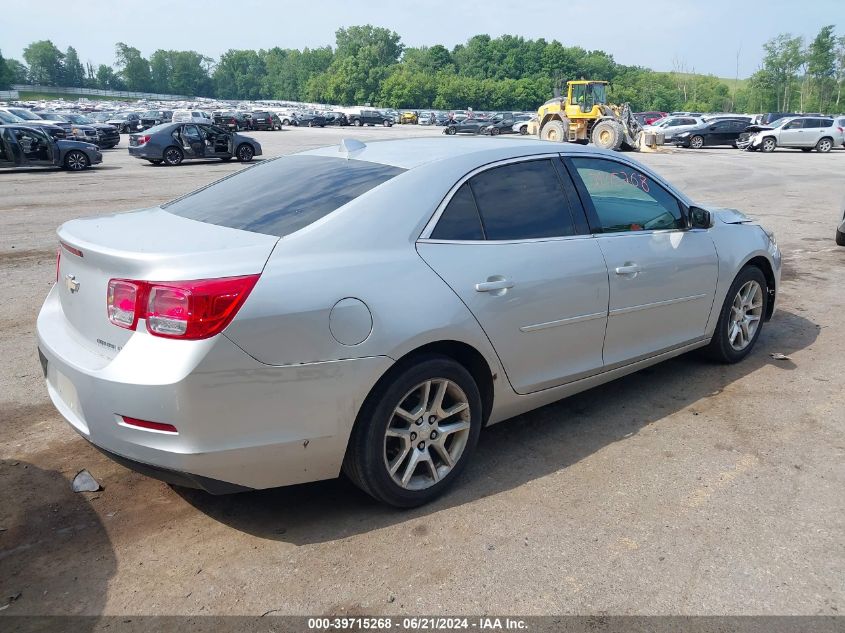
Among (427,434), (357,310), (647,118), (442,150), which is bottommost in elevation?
(427,434)

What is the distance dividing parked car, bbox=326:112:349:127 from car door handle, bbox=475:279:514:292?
7051 centimetres

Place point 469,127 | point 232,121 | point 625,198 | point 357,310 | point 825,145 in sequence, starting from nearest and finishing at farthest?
point 357,310, point 625,198, point 825,145, point 232,121, point 469,127

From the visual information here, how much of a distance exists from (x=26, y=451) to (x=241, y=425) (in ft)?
6.03

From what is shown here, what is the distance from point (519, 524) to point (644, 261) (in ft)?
5.95

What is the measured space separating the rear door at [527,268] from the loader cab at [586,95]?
3082 centimetres

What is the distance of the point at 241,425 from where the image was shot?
279 centimetres

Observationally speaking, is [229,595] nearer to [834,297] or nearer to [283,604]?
[283,604]

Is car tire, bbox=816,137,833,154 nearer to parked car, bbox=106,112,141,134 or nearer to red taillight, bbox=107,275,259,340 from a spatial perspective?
red taillight, bbox=107,275,259,340

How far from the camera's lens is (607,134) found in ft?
100

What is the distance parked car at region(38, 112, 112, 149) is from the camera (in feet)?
102

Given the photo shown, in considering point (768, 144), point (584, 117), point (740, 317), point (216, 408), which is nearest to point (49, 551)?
point (216, 408)

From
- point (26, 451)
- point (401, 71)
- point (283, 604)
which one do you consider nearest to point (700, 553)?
point (283, 604)

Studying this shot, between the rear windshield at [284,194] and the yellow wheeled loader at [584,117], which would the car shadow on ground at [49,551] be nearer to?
the rear windshield at [284,194]

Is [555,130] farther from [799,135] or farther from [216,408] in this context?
[216,408]
